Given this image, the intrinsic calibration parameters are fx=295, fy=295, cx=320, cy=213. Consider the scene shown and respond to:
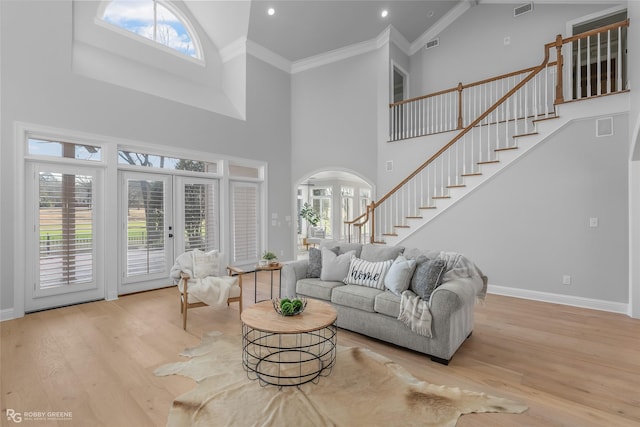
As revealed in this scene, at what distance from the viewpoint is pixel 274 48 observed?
23.0 feet

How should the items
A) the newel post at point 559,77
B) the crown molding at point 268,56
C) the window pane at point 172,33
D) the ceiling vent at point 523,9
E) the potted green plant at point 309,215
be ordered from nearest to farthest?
the newel post at point 559,77, the window pane at point 172,33, the ceiling vent at point 523,9, the crown molding at point 268,56, the potted green plant at point 309,215

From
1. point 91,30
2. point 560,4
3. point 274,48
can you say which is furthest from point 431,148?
point 91,30

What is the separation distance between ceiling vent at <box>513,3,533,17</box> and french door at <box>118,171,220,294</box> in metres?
7.27

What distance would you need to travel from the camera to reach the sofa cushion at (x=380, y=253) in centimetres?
365

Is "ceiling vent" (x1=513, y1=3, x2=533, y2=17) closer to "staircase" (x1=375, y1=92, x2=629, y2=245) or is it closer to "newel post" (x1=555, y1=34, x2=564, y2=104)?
"newel post" (x1=555, y1=34, x2=564, y2=104)

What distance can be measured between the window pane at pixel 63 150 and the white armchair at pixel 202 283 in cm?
228

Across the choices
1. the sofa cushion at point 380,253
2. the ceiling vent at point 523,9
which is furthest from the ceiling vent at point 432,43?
the sofa cushion at point 380,253

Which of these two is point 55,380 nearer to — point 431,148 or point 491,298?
point 491,298

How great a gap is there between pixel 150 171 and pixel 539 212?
6.39 meters

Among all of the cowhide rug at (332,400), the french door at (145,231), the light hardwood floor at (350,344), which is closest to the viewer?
the cowhide rug at (332,400)

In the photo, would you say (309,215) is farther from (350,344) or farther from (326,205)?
(350,344)

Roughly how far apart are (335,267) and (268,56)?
5728 millimetres

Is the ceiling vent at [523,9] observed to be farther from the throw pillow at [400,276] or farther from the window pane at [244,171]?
the window pane at [244,171]

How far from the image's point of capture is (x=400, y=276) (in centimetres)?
309
